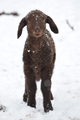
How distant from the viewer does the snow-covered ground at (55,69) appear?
4.05m

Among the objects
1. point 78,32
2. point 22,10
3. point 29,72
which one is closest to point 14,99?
point 29,72

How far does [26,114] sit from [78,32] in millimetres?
6744

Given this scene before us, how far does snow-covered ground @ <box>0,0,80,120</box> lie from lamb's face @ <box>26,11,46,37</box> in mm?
1502

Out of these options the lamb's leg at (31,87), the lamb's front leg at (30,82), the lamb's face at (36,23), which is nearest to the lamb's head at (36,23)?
the lamb's face at (36,23)

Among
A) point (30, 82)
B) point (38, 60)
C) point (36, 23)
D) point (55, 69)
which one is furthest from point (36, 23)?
point (55, 69)

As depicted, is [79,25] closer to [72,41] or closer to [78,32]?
[78,32]

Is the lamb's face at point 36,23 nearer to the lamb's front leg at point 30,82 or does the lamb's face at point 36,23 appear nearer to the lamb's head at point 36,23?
the lamb's head at point 36,23

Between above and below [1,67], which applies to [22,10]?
above

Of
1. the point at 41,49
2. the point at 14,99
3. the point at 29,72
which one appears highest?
the point at 41,49

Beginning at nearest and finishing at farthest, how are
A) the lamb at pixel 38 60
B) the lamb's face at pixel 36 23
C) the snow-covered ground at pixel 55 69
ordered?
the lamb's face at pixel 36 23
the lamb at pixel 38 60
the snow-covered ground at pixel 55 69

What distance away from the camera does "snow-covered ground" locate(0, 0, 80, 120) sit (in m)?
4.05

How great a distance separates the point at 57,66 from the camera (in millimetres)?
7344

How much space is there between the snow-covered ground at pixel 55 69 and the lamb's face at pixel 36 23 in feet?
4.93

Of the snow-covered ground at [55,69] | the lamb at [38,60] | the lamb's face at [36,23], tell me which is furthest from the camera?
the snow-covered ground at [55,69]
